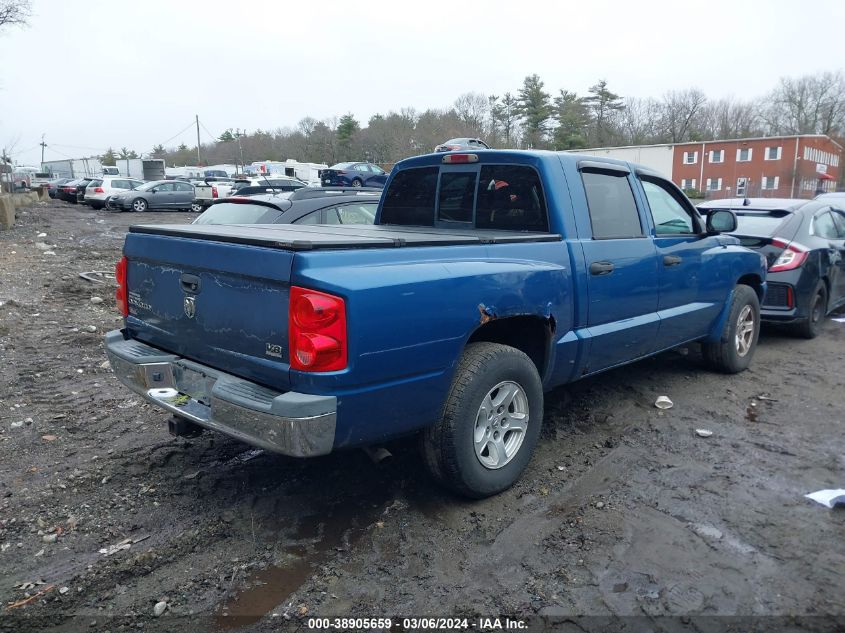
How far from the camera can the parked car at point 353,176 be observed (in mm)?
28469

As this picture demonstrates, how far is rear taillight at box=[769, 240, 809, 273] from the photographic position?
740 cm

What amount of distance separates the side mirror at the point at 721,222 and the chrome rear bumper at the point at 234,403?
412 cm

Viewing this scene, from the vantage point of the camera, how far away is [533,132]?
70.2m

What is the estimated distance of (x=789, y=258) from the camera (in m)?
7.43

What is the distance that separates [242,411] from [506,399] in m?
1.53

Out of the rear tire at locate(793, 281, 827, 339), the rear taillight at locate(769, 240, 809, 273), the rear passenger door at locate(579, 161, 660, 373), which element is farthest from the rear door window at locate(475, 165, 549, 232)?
the rear tire at locate(793, 281, 827, 339)

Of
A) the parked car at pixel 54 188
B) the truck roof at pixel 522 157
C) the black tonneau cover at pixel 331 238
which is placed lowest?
the black tonneau cover at pixel 331 238

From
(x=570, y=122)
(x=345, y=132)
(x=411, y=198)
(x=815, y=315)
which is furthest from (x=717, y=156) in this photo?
(x=411, y=198)

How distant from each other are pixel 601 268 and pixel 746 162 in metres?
62.4

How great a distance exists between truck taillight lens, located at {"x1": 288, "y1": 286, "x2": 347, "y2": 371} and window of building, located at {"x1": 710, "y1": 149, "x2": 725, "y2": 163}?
6461 centimetres

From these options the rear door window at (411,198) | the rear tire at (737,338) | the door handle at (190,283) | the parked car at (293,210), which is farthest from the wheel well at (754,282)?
the door handle at (190,283)

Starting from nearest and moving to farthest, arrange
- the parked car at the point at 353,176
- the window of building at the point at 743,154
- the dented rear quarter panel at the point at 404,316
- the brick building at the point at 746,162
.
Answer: the dented rear quarter panel at the point at 404,316, the parked car at the point at 353,176, the brick building at the point at 746,162, the window of building at the point at 743,154

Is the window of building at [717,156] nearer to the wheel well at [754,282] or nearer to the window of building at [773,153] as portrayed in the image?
the window of building at [773,153]

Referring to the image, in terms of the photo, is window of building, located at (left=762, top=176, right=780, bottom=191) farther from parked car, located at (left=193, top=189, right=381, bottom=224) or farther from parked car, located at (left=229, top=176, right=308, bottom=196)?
parked car, located at (left=193, top=189, right=381, bottom=224)
